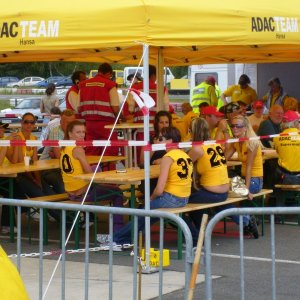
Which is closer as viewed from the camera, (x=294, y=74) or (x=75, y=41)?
(x=75, y=41)

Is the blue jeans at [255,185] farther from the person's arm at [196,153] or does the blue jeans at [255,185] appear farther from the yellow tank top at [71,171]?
the yellow tank top at [71,171]

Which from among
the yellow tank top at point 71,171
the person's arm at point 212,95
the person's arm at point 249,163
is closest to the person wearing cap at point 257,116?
the person's arm at point 249,163

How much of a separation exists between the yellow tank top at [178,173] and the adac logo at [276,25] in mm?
1498

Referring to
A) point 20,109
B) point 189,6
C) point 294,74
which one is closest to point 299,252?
point 189,6

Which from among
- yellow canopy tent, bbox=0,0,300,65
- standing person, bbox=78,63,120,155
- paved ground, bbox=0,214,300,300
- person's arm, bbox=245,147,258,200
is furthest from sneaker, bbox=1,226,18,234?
yellow canopy tent, bbox=0,0,300,65

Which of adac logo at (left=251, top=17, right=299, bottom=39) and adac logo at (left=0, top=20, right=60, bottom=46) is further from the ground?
adac logo at (left=251, top=17, right=299, bottom=39)

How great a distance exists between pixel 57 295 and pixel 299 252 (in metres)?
3.23

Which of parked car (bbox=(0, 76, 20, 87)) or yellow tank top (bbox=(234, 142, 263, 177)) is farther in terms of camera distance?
parked car (bbox=(0, 76, 20, 87))

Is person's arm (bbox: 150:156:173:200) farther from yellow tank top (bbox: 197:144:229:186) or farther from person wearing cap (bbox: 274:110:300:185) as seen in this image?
person wearing cap (bbox: 274:110:300:185)

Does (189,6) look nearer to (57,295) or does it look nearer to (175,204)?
(175,204)

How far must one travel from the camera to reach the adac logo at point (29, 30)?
9000 millimetres

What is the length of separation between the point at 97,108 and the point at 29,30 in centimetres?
494

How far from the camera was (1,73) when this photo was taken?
72.3 meters

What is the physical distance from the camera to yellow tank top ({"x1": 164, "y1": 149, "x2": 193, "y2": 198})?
9766 millimetres
